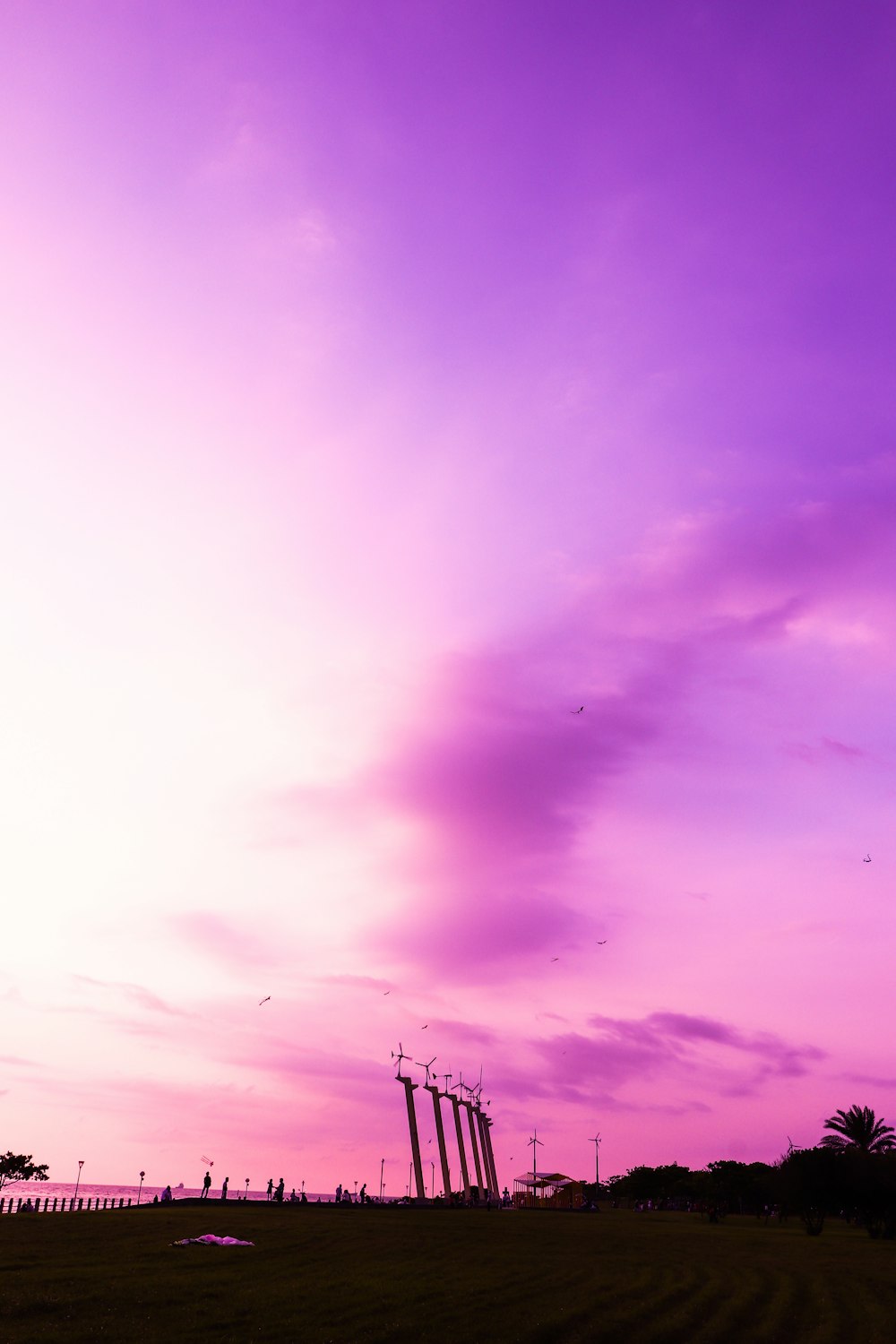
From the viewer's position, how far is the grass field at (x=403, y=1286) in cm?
3622

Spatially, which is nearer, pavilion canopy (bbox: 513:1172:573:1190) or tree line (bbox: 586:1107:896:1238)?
tree line (bbox: 586:1107:896:1238)

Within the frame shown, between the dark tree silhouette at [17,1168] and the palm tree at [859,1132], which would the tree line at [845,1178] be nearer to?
the palm tree at [859,1132]

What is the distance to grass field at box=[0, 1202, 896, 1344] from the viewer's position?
36.2m

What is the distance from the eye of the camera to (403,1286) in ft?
150

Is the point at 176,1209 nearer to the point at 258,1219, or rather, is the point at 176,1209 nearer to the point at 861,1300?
the point at 258,1219

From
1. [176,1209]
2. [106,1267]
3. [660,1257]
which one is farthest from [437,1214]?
[106,1267]

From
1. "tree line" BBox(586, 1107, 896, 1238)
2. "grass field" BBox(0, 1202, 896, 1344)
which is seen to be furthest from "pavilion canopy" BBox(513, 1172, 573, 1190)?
"grass field" BBox(0, 1202, 896, 1344)

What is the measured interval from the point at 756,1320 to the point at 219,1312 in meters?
22.5

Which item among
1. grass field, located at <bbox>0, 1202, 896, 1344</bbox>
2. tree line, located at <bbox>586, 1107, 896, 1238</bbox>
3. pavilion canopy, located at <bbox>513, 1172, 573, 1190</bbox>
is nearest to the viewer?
grass field, located at <bbox>0, 1202, 896, 1344</bbox>

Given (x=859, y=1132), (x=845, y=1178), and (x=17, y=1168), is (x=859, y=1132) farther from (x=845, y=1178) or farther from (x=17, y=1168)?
(x=17, y=1168)

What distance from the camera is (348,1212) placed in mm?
88062

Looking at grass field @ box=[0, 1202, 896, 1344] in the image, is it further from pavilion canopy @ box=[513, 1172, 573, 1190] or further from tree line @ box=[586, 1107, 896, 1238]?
pavilion canopy @ box=[513, 1172, 573, 1190]

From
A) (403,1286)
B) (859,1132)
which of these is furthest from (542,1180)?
(403,1286)

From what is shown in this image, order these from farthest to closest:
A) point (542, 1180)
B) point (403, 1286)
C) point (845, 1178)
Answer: point (542, 1180) < point (845, 1178) < point (403, 1286)
